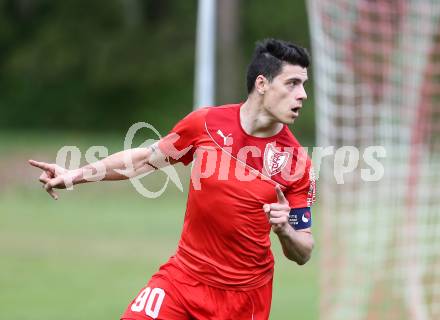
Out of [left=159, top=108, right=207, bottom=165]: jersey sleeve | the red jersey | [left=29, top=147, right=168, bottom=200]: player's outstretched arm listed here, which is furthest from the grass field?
the red jersey

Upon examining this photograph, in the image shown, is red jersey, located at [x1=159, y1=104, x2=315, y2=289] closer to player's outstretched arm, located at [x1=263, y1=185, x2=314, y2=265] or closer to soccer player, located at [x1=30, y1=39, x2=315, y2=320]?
soccer player, located at [x1=30, y1=39, x2=315, y2=320]

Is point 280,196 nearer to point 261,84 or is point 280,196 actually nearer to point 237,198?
point 237,198

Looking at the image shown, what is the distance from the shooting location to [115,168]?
5.87 meters

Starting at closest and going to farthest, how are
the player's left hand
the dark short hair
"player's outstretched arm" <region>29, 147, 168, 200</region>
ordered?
the player's left hand, the dark short hair, "player's outstretched arm" <region>29, 147, 168, 200</region>

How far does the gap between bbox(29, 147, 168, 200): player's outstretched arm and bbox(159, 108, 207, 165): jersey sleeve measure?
0.22 feet

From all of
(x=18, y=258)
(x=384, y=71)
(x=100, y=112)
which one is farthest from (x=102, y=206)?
(x=100, y=112)

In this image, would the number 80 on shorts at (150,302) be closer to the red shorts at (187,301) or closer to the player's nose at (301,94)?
the red shorts at (187,301)

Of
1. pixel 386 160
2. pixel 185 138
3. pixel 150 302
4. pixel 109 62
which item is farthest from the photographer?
pixel 109 62

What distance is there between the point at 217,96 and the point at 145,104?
5.09m

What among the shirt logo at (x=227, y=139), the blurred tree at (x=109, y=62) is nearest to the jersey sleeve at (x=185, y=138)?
the shirt logo at (x=227, y=139)

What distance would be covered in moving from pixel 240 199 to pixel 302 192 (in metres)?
0.33

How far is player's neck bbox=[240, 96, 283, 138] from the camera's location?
5.65 m

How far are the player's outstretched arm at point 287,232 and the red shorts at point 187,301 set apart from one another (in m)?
0.38

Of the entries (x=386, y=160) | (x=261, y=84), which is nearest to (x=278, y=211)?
(x=261, y=84)
